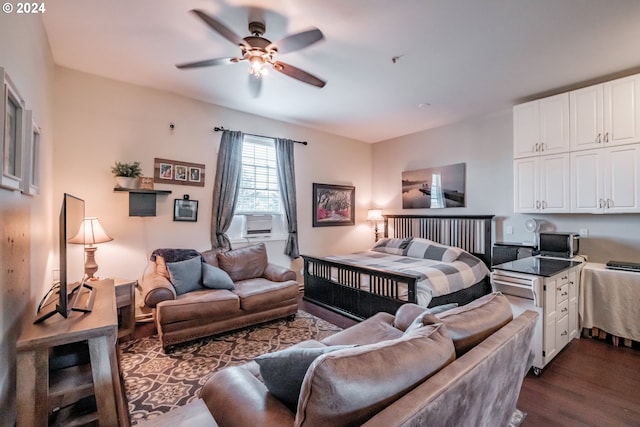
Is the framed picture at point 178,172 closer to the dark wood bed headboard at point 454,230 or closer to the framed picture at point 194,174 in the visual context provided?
the framed picture at point 194,174

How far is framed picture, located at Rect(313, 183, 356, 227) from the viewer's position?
511 centimetres

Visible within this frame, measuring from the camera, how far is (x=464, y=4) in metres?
2.06

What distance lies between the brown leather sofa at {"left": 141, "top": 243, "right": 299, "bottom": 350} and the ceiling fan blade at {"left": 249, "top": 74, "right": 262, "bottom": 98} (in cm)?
202

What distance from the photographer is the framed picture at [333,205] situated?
5.11 meters

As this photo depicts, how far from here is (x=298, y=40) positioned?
2.08m

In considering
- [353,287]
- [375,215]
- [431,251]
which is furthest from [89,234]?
[375,215]

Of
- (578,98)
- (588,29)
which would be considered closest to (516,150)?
(578,98)

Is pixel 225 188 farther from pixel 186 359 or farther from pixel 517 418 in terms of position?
pixel 517 418

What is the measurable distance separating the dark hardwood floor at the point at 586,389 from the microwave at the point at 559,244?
3.12ft

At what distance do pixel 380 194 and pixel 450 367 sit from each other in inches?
198

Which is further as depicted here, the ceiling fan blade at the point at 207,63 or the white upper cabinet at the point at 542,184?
the white upper cabinet at the point at 542,184

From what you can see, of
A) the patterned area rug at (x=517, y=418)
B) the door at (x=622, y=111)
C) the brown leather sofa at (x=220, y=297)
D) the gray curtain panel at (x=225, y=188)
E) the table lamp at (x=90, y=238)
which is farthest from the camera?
the gray curtain panel at (x=225, y=188)

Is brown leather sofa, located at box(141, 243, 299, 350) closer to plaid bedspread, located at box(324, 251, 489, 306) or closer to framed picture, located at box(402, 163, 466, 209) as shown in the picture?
plaid bedspread, located at box(324, 251, 489, 306)

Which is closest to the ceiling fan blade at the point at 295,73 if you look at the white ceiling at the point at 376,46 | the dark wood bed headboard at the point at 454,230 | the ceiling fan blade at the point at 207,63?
the white ceiling at the point at 376,46
